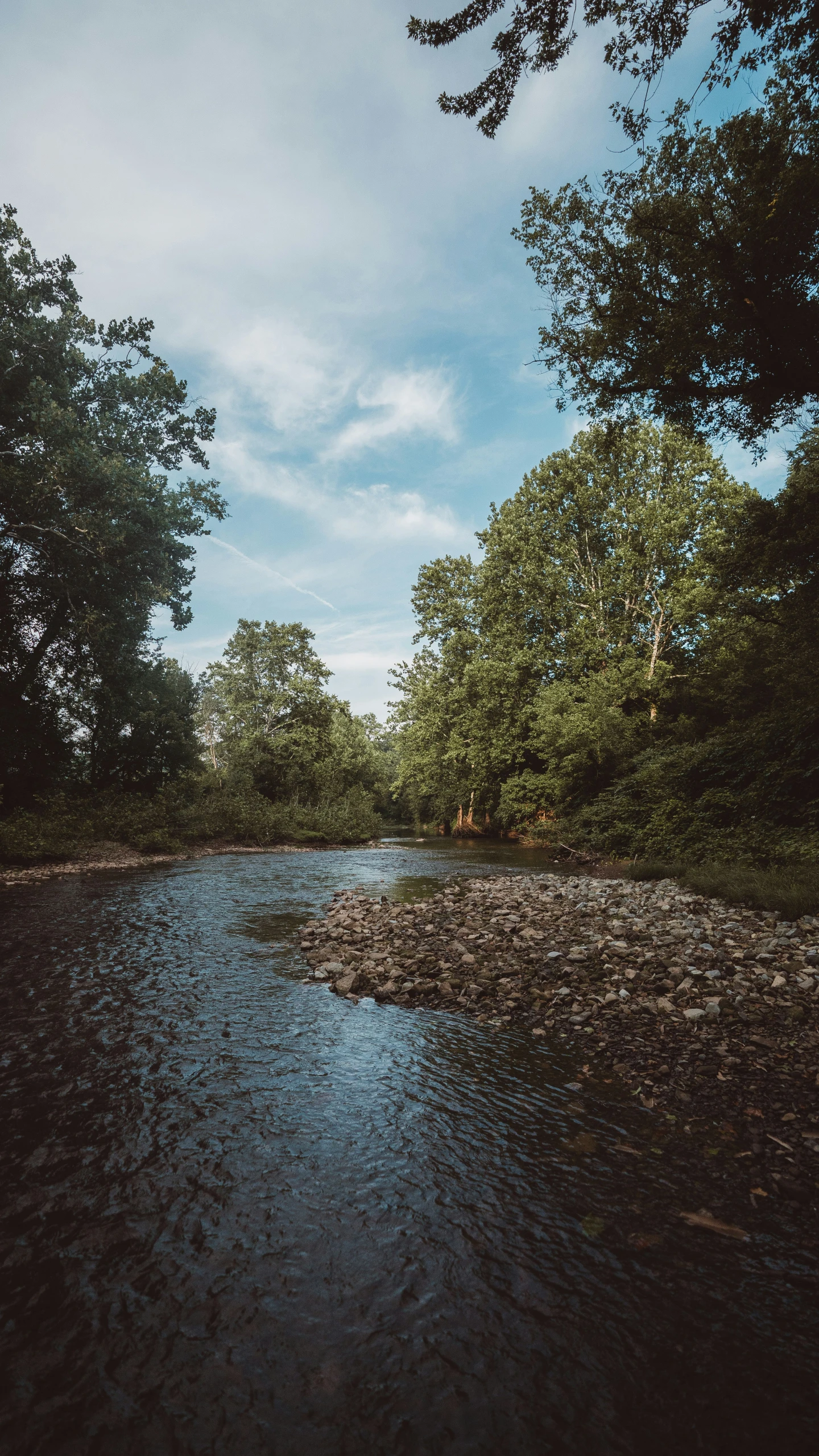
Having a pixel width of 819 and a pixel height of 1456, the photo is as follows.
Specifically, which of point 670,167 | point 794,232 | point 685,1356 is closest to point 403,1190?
point 685,1356

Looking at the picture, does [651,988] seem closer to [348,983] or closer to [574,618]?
[348,983]

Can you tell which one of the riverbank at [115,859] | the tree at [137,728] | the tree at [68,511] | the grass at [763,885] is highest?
the tree at [68,511]

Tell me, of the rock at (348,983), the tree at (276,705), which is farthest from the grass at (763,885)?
the tree at (276,705)

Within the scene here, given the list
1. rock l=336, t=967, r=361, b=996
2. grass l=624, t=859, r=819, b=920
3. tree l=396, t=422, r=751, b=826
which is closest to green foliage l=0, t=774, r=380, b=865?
tree l=396, t=422, r=751, b=826

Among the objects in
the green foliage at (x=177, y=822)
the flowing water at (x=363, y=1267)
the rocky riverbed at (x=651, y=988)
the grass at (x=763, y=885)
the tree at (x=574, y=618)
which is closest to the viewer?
the flowing water at (x=363, y=1267)

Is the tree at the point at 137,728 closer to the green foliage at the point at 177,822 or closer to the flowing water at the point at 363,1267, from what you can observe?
the green foliage at the point at 177,822

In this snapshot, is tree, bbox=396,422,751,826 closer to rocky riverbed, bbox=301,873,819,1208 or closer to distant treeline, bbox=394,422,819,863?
distant treeline, bbox=394,422,819,863

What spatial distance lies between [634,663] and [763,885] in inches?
701

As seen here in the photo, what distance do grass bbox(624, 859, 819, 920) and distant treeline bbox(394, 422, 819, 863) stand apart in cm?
89

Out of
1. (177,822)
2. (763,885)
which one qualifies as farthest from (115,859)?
(763,885)

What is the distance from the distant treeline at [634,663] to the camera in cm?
1412

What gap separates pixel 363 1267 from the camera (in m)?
2.80

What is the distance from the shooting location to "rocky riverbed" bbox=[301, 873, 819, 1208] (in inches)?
159

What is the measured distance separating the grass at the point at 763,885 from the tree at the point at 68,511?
19.7m
